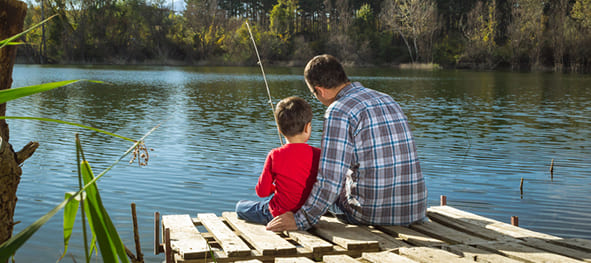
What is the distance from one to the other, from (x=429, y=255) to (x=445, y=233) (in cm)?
67

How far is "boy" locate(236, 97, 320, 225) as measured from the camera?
3451mm

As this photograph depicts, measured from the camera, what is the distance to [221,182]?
25.5 ft

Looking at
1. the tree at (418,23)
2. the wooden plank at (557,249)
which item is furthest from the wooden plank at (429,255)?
the tree at (418,23)

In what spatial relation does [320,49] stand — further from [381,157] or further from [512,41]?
[381,157]

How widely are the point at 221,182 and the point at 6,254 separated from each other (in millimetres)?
7071

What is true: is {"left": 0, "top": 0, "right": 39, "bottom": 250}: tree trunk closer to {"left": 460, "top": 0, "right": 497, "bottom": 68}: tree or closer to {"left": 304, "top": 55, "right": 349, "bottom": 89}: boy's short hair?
{"left": 304, "top": 55, "right": 349, "bottom": 89}: boy's short hair

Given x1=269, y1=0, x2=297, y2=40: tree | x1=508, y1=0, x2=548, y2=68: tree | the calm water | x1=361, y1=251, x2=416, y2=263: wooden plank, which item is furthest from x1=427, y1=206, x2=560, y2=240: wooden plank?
x1=269, y1=0, x2=297, y2=40: tree

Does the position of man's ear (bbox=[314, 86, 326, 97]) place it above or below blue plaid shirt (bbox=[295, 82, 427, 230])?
above

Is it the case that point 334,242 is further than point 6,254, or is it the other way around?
point 334,242

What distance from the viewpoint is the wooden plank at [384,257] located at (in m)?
2.84

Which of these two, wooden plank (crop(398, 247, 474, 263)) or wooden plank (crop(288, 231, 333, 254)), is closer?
wooden plank (crop(398, 247, 474, 263))

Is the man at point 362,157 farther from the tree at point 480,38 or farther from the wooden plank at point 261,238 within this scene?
the tree at point 480,38

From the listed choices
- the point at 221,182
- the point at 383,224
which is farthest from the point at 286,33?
the point at 383,224

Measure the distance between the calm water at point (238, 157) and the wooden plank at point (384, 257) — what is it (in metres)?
2.52
